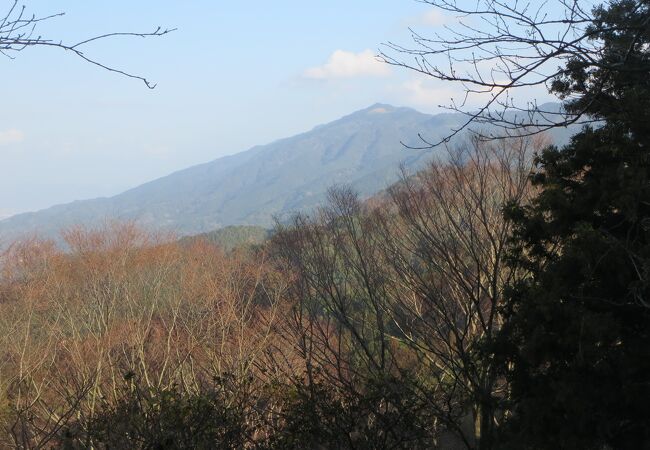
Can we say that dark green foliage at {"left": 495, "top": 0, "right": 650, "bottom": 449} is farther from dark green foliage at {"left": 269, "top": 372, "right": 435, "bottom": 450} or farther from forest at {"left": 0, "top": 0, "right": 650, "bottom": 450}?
dark green foliage at {"left": 269, "top": 372, "right": 435, "bottom": 450}

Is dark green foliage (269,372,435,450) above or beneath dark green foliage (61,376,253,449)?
beneath

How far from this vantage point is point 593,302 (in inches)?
213

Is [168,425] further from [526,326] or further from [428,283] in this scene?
[428,283]

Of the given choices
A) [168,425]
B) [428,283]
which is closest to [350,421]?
[168,425]

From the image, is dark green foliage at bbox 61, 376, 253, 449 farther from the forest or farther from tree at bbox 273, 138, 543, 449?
tree at bbox 273, 138, 543, 449

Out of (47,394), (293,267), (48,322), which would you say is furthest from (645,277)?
(48,322)

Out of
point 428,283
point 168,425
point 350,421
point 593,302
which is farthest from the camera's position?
point 428,283

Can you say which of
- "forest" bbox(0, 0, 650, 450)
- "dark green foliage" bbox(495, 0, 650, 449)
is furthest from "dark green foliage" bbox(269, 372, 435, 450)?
"dark green foliage" bbox(495, 0, 650, 449)

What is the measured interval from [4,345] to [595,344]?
595 inches

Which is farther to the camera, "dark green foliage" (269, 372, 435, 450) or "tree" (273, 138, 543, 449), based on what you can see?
"tree" (273, 138, 543, 449)

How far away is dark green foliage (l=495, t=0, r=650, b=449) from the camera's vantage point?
5.03 meters

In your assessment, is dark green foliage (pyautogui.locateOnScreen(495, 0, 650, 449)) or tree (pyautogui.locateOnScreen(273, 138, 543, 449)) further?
tree (pyautogui.locateOnScreen(273, 138, 543, 449))

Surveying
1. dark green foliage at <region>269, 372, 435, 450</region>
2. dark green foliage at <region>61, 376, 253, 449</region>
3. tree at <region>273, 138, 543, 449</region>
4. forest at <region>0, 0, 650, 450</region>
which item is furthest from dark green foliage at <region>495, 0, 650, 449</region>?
dark green foliage at <region>61, 376, 253, 449</region>

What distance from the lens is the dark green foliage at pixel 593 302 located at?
5.03 meters
